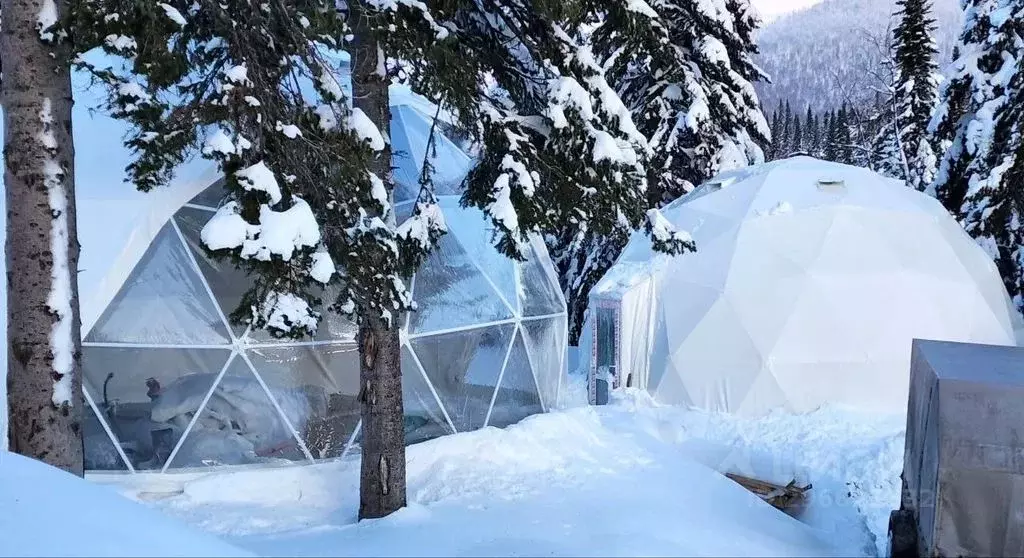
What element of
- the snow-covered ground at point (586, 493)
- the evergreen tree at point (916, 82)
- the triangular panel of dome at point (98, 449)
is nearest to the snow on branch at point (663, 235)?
the snow-covered ground at point (586, 493)

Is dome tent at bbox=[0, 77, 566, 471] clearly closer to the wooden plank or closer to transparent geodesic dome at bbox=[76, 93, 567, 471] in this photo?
transparent geodesic dome at bbox=[76, 93, 567, 471]

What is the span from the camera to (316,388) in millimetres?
7672

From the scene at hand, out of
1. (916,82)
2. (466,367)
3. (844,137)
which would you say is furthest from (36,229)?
(844,137)

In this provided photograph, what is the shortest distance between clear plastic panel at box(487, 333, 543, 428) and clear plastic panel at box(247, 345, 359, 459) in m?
1.94

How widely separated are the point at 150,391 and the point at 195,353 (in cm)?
56

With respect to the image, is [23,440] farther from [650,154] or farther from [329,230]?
[650,154]

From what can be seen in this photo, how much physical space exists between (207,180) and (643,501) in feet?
17.8

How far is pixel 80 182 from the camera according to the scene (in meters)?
7.32

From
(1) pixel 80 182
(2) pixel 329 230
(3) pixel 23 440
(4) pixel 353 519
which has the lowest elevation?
(4) pixel 353 519

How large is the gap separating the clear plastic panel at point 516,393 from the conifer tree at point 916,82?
741 inches

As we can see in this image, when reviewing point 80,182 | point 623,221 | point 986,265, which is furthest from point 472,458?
point 986,265

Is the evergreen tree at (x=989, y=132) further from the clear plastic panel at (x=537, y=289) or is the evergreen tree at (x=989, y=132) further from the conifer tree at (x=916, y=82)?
the conifer tree at (x=916, y=82)

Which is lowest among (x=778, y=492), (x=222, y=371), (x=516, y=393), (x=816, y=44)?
(x=778, y=492)

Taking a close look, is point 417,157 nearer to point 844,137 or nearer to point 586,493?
point 586,493
